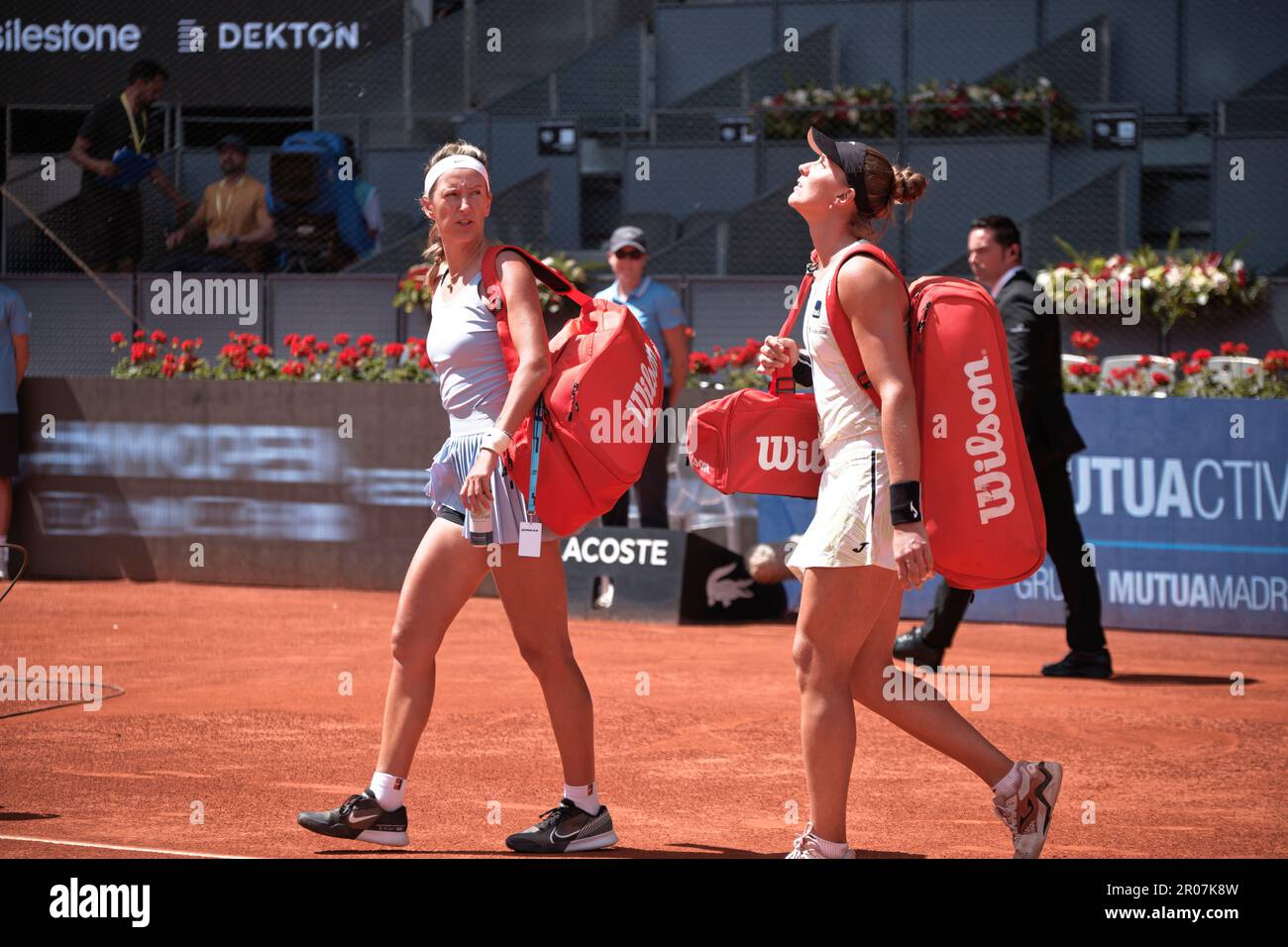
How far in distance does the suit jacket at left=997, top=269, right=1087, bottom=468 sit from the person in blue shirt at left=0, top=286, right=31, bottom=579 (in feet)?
23.2

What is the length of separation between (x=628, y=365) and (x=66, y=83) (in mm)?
18034

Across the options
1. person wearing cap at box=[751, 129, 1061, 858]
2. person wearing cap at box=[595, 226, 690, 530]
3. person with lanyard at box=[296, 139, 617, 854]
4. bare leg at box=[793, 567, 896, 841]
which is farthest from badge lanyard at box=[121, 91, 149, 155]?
bare leg at box=[793, 567, 896, 841]

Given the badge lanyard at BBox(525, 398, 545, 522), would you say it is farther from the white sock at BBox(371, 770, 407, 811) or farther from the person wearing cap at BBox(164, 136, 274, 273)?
the person wearing cap at BBox(164, 136, 274, 273)

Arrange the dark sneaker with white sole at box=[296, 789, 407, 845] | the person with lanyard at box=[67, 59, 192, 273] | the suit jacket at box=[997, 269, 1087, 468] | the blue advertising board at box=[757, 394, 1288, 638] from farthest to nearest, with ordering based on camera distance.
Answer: the person with lanyard at box=[67, 59, 192, 273] → the blue advertising board at box=[757, 394, 1288, 638] → the suit jacket at box=[997, 269, 1087, 468] → the dark sneaker with white sole at box=[296, 789, 407, 845]

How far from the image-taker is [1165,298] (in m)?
16.3

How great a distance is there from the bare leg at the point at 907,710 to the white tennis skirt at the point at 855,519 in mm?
310

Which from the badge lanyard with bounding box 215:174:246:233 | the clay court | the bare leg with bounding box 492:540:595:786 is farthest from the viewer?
the badge lanyard with bounding box 215:174:246:233

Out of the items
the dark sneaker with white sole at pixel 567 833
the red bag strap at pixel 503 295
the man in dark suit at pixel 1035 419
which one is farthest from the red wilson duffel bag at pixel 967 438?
the man in dark suit at pixel 1035 419

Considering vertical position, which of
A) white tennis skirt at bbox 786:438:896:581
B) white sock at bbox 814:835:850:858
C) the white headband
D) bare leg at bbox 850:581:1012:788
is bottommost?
white sock at bbox 814:835:850:858

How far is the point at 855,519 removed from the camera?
14.6ft

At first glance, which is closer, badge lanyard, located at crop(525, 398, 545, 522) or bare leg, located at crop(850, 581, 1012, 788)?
bare leg, located at crop(850, 581, 1012, 788)

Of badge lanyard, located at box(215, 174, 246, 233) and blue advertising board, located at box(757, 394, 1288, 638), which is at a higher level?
badge lanyard, located at box(215, 174, 246, 233)

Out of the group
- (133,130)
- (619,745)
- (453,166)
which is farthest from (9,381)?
(453,166)

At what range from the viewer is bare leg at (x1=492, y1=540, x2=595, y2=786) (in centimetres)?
512
